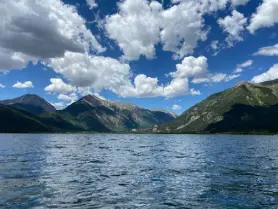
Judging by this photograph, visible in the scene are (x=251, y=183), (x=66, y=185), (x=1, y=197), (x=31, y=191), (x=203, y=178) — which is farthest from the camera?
(x=203, y=178)

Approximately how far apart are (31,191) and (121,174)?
1535 centimetres

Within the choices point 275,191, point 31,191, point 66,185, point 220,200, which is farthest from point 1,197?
point 275,191

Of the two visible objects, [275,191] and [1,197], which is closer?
[1,197]

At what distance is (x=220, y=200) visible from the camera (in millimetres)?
26422

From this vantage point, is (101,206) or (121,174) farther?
(121,174)

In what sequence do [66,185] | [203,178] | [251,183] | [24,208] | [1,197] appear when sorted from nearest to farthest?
1. [24,208]
2. [1,197]
3. [66,185]
4. [251,183]
5. [203,178]

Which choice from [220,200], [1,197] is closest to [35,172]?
[1,197]

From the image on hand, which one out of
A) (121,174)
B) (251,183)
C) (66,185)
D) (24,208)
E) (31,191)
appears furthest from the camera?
(121,174)

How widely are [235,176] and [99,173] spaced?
20.0 metres

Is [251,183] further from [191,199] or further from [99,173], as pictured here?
[99,173]

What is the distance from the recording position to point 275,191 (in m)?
30.4

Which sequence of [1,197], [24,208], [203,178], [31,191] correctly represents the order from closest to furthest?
[24,208] < [1,197] < [31,191] < [203,178]

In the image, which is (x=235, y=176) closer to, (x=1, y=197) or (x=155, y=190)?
(x=155, y=190)

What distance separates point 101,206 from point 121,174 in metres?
18.4
